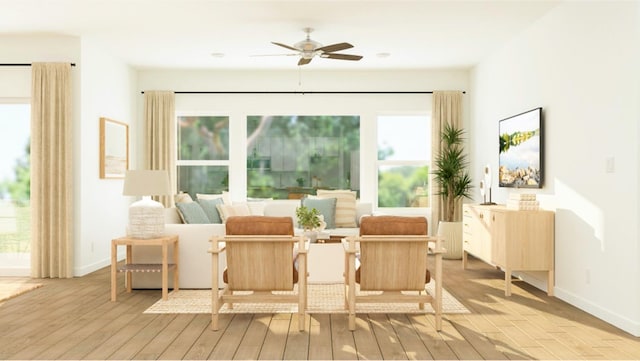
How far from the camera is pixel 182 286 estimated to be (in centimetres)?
551

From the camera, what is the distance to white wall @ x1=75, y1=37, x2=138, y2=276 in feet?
21.2

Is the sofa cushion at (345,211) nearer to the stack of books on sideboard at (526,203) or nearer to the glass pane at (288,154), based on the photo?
the glass pane at (288,154)

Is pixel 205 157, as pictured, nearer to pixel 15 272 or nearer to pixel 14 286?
pixel 15 272

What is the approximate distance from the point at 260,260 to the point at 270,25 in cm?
302

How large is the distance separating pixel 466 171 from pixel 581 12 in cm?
384

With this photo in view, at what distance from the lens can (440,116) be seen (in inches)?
330

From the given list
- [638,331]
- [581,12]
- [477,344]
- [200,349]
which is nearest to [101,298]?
[200,349]

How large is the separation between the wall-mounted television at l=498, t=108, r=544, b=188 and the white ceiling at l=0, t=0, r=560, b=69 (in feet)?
3.43

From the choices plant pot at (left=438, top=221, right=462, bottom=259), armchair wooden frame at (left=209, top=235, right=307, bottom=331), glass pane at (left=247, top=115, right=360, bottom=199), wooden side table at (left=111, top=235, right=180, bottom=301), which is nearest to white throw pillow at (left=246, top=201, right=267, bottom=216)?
glass pane at (left=247, top=115, right=360, bottom=199)

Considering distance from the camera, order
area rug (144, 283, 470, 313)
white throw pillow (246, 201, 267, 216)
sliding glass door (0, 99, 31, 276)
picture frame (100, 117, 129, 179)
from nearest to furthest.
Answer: area rug (144, 283, 470, 313) → sliding glass door (0, 99, 31, 276) → picture frame (100, 117, 129, 179) → white throw pillow (246, 201, 267, 216)

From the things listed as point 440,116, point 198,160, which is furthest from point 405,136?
point 198,160

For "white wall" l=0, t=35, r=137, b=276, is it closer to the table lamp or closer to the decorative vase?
the table lamp

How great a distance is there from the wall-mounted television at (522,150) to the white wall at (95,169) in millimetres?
5093

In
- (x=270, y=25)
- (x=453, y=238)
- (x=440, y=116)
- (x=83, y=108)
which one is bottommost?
(x=453, y=238)
